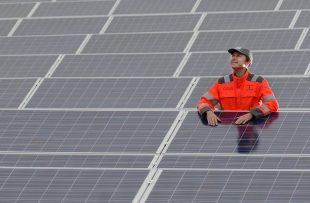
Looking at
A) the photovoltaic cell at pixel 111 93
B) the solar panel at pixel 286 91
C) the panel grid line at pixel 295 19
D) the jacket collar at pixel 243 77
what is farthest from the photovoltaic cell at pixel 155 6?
the jacket collar at pixel 243 77

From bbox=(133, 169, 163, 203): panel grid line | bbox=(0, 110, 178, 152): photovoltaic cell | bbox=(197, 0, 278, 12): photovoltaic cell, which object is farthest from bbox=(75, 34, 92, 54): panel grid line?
bbox=(133, 169, 163, 203): panel grid line

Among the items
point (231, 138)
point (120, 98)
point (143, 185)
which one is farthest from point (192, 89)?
point (143, 185)

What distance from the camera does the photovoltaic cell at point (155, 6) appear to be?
112 feet

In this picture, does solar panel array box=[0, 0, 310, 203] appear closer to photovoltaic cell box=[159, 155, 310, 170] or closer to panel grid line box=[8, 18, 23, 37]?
photovoltaic cell box=[159, 155, 310, 170]

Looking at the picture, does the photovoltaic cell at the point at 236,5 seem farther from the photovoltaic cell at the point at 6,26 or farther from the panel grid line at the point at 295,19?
the photovoltaic cell at the point at 6,26

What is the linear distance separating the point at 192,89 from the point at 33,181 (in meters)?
4.75

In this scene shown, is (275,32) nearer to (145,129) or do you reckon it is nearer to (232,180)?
(145,129)

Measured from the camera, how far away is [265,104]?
2100 cm

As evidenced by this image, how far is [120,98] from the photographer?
23547mm

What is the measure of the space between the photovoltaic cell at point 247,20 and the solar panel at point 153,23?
0.48 m

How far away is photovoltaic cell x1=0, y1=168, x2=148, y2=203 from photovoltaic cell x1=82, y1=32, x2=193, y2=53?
1005 centimetres

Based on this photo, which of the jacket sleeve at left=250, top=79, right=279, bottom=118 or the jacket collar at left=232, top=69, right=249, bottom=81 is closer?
the jacket sleeve at left=250, top=79, right=279, bottom=118

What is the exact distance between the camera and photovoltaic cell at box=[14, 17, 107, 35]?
108 feet

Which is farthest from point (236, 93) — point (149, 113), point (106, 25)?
point (106, 25)
